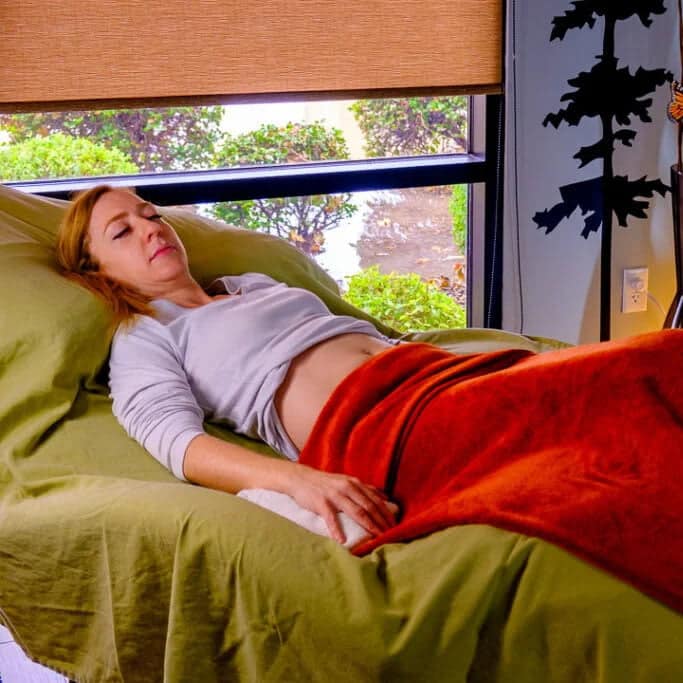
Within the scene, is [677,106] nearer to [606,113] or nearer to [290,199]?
[606,113]

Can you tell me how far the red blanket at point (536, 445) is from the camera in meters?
1.21

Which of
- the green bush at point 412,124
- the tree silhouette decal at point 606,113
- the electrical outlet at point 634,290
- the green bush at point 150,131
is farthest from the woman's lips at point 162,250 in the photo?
the electrical outlet at point 634,290

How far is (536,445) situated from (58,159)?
1.58m

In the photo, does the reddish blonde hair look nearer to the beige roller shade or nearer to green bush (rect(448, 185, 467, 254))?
the beige roller shade

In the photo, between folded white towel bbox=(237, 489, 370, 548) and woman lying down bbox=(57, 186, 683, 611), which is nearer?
woman lying down bbox=(57, 186, 683, 611)

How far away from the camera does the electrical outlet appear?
2.92 metres

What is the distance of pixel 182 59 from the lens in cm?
229

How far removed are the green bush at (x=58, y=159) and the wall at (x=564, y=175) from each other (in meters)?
1.03

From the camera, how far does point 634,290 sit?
2936mm

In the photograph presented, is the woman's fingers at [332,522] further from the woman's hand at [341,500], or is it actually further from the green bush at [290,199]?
the green bush at [290,199]

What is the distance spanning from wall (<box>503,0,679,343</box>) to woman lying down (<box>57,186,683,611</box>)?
1.02 meters

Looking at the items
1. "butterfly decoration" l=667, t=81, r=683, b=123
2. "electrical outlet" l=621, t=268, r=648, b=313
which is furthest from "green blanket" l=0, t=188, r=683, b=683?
"electrical outlet" l=621, t=268, r=648, b=313

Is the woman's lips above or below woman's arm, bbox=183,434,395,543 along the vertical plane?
above

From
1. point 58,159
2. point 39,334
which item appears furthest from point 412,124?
point 39,334
